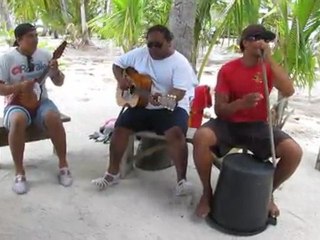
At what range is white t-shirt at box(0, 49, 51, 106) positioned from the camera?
10.6 ft

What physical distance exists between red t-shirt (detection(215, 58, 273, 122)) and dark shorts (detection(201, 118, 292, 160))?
5 cm

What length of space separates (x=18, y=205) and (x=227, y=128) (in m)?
1.41

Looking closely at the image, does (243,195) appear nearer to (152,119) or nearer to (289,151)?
(289,151)

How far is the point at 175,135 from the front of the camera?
3061 millimetres

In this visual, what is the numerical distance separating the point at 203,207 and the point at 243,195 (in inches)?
11.9

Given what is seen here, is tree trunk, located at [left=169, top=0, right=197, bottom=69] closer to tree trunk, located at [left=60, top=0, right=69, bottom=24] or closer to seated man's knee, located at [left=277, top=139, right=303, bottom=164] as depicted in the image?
seated man's knee, located at [left=277, top=139, right=303, bottom=164]

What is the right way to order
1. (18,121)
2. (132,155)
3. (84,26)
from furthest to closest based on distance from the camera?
1. (84,26)
2. (132,155)
3. (18,121)

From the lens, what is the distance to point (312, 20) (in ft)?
12.6

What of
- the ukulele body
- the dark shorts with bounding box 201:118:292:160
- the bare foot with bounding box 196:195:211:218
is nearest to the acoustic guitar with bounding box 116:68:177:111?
the ukulele body

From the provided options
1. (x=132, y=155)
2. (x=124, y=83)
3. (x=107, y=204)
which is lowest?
(x=107, y=204)

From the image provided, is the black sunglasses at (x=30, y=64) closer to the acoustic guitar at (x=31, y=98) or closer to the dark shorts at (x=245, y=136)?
the acoustic guitar at (x=31, y=98)

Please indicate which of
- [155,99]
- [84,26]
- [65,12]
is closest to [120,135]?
[155,99]

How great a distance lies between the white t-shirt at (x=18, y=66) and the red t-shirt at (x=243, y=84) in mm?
1297

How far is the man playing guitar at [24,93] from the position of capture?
3.16m
